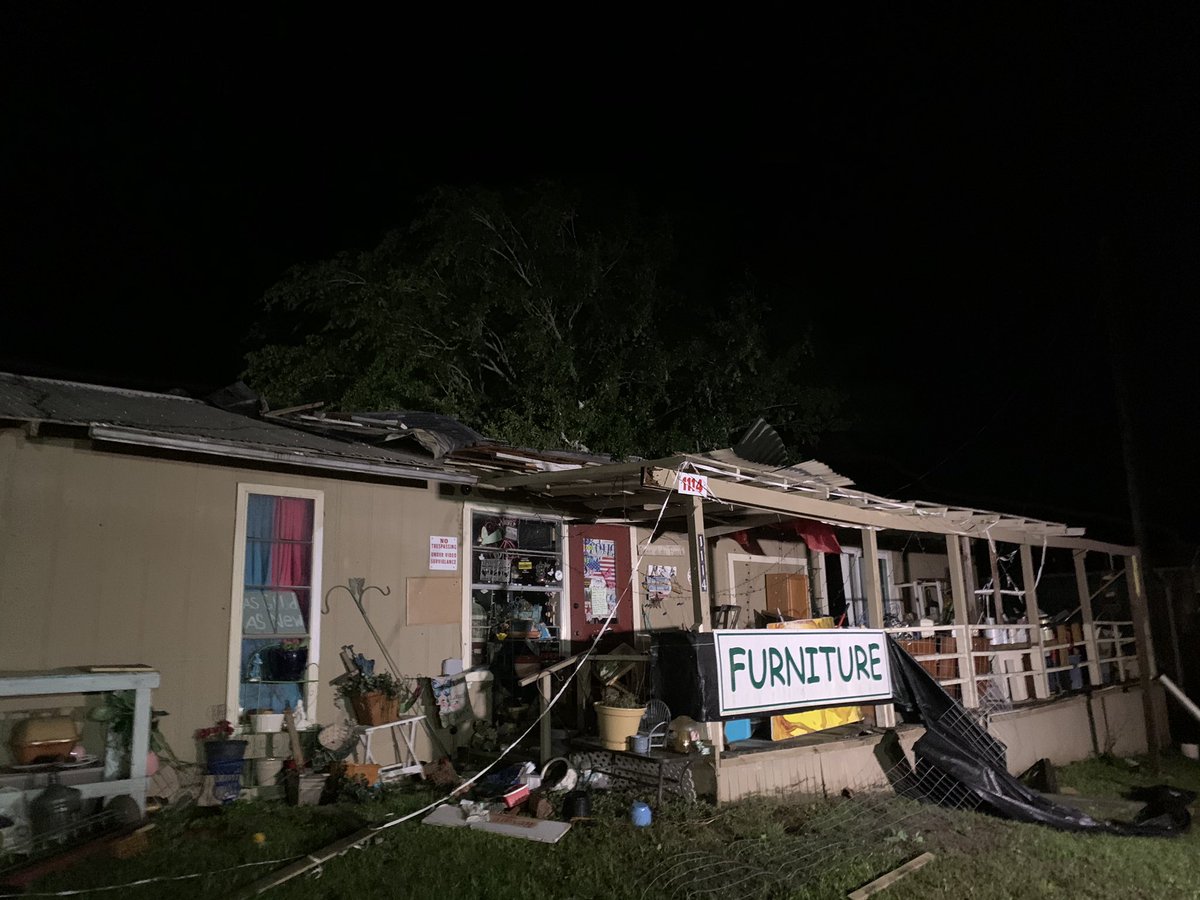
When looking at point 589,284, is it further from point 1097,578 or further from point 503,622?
point 1097,578

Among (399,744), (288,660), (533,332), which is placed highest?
(533,332)

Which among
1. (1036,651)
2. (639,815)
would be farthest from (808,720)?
(1036,651)

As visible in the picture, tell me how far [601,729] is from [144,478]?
14.2 feet

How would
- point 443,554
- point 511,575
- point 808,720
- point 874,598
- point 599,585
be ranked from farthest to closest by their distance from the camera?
point 599,585 < point 511,575 < point 874,598 < point 808,720 < point 443,554

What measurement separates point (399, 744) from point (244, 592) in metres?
2.03

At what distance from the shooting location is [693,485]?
6.79m

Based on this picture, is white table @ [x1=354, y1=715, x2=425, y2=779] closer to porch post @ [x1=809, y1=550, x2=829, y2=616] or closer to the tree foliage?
porch post @ [x1=809, y1=550, x2=829, y2=616]

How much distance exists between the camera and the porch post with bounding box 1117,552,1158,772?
12.7 meters

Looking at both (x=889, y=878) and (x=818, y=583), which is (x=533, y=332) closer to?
(x=818, y=583)

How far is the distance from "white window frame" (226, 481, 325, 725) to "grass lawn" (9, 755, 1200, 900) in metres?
0.93

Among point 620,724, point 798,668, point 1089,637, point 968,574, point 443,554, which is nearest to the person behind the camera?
point 620,724

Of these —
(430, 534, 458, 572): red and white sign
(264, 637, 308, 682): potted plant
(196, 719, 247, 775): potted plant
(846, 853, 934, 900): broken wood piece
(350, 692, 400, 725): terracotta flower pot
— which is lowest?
(846, 853, 934, 900): broken wood piece

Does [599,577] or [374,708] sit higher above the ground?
[599,577]

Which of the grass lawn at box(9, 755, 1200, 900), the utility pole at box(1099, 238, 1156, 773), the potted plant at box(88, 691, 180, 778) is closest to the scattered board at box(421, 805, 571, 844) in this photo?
the grass lawn at box(9, 755, 1200, 900)
